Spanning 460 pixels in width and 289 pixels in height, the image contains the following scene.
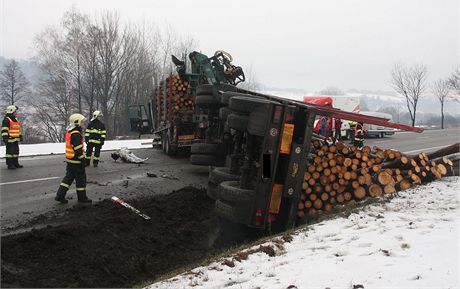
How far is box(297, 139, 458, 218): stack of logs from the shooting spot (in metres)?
6.58

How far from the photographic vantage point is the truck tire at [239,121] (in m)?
6.11

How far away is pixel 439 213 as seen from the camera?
542cm

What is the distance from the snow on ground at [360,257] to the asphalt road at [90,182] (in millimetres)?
3907

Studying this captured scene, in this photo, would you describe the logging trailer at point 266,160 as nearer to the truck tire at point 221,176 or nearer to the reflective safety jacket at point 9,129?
the truck tire at point 221,176

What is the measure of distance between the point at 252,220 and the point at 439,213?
242cm

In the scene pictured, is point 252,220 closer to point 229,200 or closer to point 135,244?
point 229,200

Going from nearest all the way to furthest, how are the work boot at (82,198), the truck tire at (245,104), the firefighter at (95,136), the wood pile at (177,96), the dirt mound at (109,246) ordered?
the dirt mound at (109,246)
the truck tire at (245,104)
the work boot at (82,198)
the firefighter at (95,136)
the wood pile at (177,96)

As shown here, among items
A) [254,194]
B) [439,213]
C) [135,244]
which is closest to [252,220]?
[254,194]

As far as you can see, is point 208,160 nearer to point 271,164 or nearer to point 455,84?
Result: point 271,164

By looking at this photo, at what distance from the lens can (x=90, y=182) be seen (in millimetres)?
9289

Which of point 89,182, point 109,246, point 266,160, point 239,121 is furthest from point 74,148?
point 266,160

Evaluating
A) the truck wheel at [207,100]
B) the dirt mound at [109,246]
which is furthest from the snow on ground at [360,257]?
the truck wheel at [207,100]

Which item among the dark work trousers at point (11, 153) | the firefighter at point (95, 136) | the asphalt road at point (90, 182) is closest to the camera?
the asphalt road at point (90, 182)

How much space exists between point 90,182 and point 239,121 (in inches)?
182
